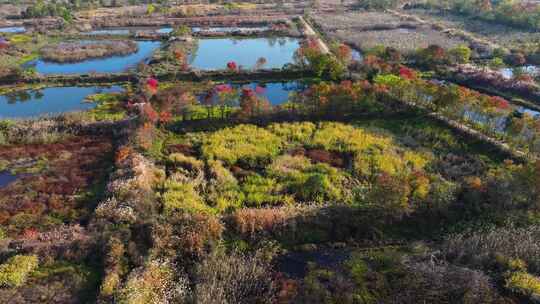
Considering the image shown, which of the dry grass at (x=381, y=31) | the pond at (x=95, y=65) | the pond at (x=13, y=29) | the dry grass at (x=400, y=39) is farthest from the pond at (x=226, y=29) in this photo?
the pond at (x=13, y=29)

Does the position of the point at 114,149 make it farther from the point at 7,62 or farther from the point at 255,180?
the point at 7,62

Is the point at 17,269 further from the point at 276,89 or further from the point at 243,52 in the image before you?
the point at 243,52

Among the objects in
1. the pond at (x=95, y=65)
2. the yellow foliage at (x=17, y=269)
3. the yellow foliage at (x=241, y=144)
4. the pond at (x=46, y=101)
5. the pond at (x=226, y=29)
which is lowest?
the yellow foliage at (x=17, y=269)

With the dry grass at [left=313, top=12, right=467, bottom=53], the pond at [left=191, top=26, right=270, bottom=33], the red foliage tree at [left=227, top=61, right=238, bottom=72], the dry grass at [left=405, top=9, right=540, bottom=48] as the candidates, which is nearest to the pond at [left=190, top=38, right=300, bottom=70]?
the red foliage tree at [left=227, top=61, right=238, bottom=72]

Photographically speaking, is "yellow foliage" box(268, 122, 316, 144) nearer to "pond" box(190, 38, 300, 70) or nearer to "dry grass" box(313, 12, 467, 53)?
"pond" box(190, 38, 300, 70)

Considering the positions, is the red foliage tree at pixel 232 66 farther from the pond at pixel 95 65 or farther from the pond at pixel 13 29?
the pond at pixel 13 29

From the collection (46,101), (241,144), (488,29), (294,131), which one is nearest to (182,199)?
(241,144)

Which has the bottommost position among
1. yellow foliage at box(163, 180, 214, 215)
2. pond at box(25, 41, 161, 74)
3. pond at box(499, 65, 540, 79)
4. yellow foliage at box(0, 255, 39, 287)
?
yellow foliage at box(0, 255, 39, 287)
